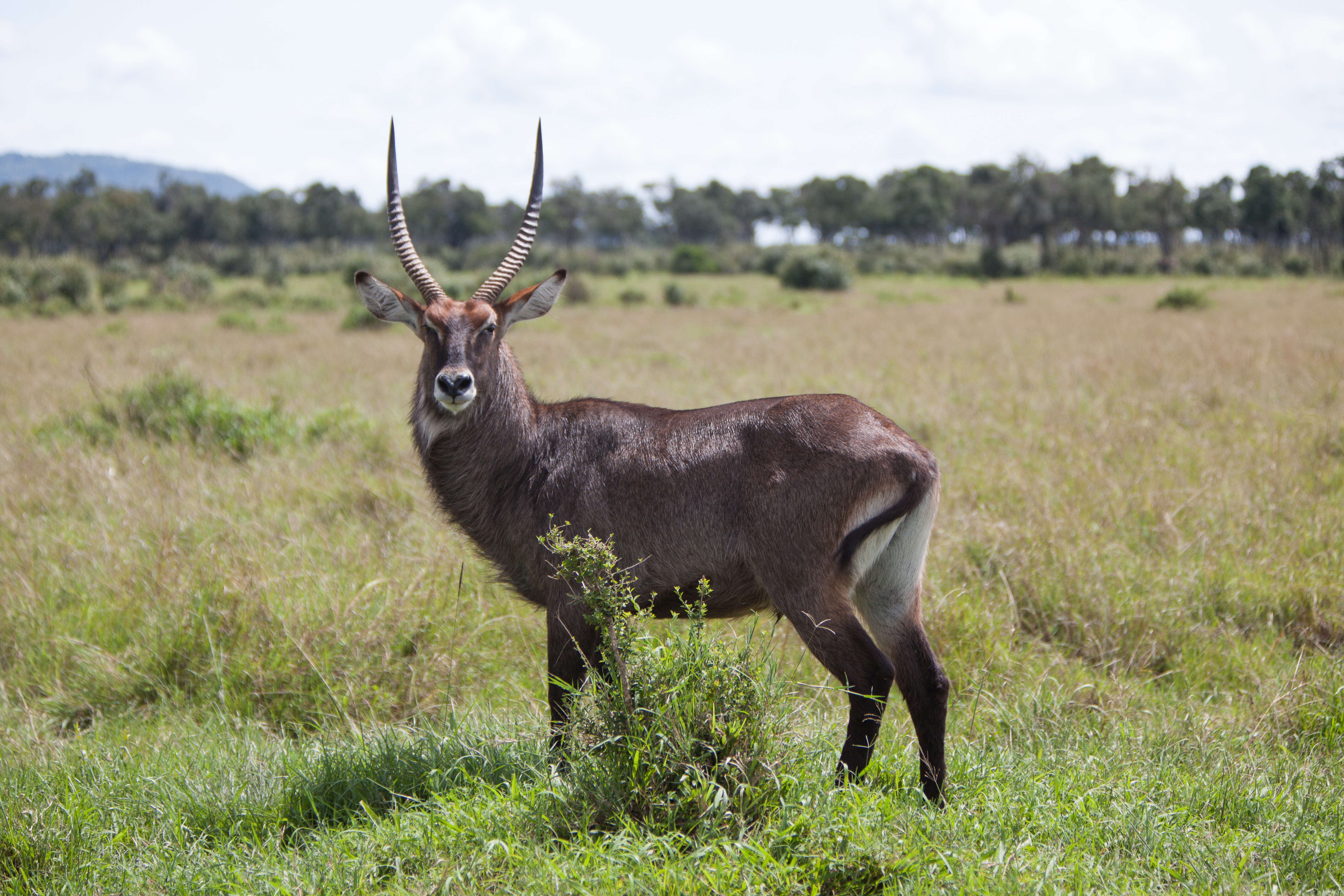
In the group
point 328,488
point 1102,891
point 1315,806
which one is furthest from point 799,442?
point 328,488

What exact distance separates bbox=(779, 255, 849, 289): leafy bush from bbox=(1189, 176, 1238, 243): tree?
129 ft

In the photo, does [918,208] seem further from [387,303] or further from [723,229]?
[387,303]

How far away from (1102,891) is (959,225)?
7814 centimetres

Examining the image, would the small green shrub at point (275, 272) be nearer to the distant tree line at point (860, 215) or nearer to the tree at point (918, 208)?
the distant tree line at point (860, 215)

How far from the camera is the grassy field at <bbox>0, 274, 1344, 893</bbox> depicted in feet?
8.15

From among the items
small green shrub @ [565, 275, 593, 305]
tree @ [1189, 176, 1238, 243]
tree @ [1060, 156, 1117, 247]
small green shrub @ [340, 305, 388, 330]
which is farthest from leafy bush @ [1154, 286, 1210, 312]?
tree @ [1189, 176, 1238, 243]

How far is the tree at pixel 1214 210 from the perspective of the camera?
182ft

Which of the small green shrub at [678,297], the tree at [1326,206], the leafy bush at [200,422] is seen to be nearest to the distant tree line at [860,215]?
the tree at [1326,206]

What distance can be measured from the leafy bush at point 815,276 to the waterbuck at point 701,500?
25438 millimetres

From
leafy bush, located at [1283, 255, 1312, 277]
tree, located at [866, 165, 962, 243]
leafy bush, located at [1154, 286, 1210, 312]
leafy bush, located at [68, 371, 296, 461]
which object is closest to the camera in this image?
leafy bush, located at [68, 371, 296, 461]

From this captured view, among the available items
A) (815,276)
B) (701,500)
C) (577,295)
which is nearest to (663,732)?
(701,500)

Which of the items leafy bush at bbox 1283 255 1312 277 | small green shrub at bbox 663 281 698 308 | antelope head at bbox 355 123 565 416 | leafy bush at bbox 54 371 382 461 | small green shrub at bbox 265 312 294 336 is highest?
leafy bush at bbox 1283 255 1312 277

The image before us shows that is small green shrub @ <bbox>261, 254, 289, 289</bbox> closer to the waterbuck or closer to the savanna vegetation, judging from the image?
the savanna vegetation

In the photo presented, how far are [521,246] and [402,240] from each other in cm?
46
